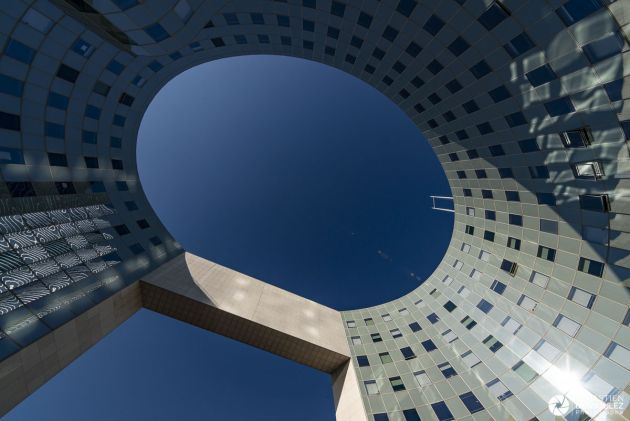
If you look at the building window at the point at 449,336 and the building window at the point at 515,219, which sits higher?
the building window at the point at 515,219

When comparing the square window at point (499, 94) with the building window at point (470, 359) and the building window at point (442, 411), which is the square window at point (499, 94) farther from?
the building window at point (442, 411)

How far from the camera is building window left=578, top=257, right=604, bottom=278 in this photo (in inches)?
861

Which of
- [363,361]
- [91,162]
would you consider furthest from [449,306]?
[91,162]

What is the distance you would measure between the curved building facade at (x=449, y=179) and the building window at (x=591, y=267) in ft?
0.67

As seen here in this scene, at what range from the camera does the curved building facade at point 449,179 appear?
17750 millimetres

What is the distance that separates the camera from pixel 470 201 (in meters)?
34.4

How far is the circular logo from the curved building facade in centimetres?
12

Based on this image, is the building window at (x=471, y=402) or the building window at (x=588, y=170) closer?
the building window at (x=588, y=170)

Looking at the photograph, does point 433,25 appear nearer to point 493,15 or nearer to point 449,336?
point 493,15

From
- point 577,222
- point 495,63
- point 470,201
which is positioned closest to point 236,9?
point 495,63

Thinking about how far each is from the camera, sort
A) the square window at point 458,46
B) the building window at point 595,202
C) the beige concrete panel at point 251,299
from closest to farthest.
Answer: the building window at point 595,202
the square window at point 458,46
the beige concrete panel at point 251,299

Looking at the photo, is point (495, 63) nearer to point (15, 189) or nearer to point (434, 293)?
point (434, 293)

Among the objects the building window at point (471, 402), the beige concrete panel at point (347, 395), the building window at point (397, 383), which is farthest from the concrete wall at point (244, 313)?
the building window at point (471, 402)

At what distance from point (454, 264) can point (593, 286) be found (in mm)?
15325
